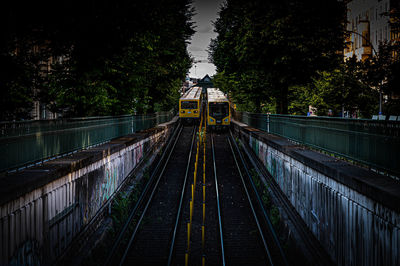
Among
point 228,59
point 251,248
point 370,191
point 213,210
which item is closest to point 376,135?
point 370,191

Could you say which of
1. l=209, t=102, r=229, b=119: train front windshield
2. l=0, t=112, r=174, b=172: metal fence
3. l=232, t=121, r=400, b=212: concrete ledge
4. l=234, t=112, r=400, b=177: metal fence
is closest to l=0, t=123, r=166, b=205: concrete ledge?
l=0, t=112, r=174, b=172: metal fence

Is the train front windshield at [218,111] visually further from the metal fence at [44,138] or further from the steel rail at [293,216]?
the metal fence at [44,138]

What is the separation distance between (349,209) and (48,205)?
500 cm

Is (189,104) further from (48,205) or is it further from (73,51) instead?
(48,205)

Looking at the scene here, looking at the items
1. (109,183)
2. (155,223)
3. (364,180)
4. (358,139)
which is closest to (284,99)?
(155,223)

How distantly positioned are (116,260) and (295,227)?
14.1 feet

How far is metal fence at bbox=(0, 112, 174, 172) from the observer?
20.6ft

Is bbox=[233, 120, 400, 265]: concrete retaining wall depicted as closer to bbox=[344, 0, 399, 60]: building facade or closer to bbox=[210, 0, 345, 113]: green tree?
bbox=[210, 0, 345, 113]: green tree

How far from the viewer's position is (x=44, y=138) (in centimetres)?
779

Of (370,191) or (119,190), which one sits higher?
(370,191)

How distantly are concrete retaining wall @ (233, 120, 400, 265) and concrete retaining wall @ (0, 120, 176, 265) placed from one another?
193 inches

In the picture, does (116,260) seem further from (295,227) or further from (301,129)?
(301,129)

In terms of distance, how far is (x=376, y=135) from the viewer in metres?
6.27

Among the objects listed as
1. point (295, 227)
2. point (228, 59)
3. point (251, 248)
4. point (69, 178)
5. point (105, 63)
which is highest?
point (228, 59)
